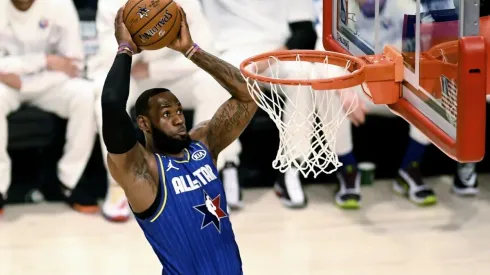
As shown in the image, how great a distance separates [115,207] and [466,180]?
94.5 inches

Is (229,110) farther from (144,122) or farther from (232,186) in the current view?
(232,186)

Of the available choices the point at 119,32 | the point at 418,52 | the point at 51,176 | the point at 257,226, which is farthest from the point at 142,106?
the point at 51,176

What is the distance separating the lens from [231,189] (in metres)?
6.26

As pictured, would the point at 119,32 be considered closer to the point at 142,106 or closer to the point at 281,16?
the point at 142,106

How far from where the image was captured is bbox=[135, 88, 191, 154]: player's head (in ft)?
12.4

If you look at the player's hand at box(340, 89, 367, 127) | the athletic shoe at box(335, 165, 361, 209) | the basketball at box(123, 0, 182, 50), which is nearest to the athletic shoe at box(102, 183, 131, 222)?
the athletic shoe at box(335, 165, 361, 209)

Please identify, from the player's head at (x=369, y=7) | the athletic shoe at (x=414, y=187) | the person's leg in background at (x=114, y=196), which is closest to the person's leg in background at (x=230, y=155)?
the person's leg in background at (x=114, y=196)

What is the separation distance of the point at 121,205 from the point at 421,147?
2.06 meters

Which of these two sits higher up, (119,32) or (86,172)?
(119,32)

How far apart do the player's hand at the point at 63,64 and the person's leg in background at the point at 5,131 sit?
0.29 metres

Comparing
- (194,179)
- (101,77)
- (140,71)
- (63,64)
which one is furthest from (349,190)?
(194,179)

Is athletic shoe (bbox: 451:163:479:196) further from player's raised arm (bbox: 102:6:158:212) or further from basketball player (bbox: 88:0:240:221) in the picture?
player's raised arm (bbox: 102:6:158:212)

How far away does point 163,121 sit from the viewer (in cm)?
378

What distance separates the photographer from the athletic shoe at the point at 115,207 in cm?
611
